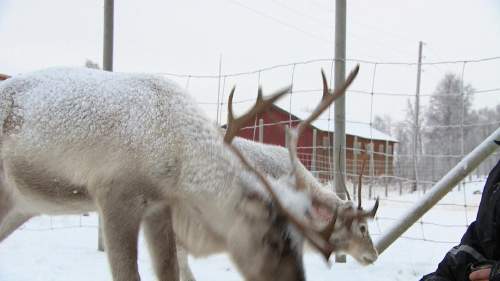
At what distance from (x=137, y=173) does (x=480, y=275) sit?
1.86 meters

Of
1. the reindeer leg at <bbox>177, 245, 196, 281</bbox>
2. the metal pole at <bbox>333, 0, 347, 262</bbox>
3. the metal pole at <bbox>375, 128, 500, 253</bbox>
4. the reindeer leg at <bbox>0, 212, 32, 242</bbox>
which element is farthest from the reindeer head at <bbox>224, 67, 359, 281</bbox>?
the metal pole at <bbox>333, 0, 347, 262</bbox>

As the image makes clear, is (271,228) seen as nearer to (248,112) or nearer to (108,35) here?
(248,112)

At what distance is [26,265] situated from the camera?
15.3 feet

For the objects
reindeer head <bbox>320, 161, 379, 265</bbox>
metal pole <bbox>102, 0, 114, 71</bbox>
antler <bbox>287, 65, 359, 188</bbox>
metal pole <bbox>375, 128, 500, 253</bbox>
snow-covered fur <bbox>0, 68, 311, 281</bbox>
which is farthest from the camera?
metal pole <bbox>102, 0, 114, 71</bbox>

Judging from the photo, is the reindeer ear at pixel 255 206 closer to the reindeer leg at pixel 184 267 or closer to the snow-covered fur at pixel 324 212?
the snow-covered fur at pixel 324 212

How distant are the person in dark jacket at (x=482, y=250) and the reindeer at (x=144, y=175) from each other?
645 mm

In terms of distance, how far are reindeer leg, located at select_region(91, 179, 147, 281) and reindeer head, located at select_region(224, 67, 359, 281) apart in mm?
576

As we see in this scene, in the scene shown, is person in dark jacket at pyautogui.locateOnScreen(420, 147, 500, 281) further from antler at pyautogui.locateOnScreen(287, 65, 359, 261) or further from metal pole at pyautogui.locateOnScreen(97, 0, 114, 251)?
metal pole at pyautogui.locateOnScreen(97, 0, 114, 251)

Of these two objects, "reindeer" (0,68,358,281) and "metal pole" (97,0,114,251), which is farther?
"metal pole" (97,0,114,251)

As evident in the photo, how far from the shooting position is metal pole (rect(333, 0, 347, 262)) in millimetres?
5168

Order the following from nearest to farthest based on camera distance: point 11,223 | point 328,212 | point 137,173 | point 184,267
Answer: point 137,173 → point 11,223 → point 184,267 → point 328,212

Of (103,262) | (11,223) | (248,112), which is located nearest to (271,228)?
(248,112)

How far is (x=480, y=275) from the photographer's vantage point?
2.03 metres

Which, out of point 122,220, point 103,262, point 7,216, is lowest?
point 103,262
